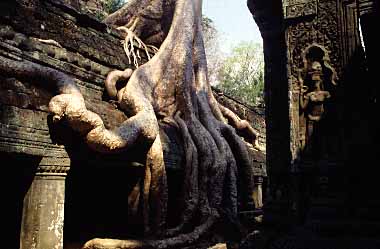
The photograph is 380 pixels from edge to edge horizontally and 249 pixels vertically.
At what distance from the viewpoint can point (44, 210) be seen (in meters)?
4.04

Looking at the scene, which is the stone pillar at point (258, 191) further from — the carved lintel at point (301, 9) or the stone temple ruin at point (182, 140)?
the carved lintel at point (301, 9)

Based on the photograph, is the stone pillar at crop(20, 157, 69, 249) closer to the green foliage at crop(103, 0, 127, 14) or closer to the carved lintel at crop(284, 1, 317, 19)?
the carved lintel at crop(284, 1, 317, 19)

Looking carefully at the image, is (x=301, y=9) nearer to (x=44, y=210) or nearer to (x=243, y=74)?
(x=44, y=210)

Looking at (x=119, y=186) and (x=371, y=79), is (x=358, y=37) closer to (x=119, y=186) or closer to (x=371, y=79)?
(x=371, y=79)

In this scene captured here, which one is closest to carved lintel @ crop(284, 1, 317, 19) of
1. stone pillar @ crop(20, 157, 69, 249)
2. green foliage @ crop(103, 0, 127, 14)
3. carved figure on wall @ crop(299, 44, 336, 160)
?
carved figure on wall @ crop(299, 44, 336, 160)

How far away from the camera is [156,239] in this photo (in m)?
5.32

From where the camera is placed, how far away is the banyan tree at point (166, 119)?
4477mm

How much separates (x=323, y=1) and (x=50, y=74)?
286cm

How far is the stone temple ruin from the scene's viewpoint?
2.84 m

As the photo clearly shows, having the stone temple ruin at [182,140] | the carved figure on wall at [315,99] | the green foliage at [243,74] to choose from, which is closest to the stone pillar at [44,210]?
the stone temple ruin at [182,140]

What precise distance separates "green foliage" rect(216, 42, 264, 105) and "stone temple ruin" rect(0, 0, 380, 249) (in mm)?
15781

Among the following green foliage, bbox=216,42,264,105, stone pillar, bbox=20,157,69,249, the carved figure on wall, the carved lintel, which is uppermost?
green foliage, bbox=216,42,264,105

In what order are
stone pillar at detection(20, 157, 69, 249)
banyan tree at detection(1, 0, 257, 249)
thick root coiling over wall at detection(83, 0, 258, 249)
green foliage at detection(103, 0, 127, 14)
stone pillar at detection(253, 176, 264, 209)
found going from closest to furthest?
stone pillar at detection(20, 157, 69, 249)
banyan tree at detection(1, 0, 257, 249)
thick root coiling over wall at detection(83, 0, 258, 249)
stone pillar at detection(253, 176, 264, 209)
green foliage at detection(103, 0, 127, 14)

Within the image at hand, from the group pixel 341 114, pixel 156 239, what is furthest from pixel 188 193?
pixel 341 114
